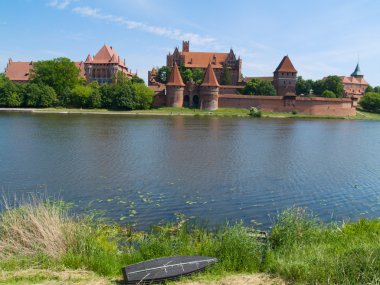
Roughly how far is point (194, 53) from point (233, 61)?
975 cm

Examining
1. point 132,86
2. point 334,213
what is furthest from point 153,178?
point 132,86

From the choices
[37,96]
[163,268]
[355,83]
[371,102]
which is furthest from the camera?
[355,83]

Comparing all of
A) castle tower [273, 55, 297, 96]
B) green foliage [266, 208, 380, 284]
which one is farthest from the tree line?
green foliage [266, 208, 380, 284]

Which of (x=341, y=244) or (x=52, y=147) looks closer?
(x=341, y=244)

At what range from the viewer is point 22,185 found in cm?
1238

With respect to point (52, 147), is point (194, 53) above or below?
above

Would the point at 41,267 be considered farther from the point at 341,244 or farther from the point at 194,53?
the point at 194,53

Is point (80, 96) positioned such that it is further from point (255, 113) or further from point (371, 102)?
point (371, 102)

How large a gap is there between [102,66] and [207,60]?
24158mm

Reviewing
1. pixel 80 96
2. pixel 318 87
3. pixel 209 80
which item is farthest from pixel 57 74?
pixel 318 87

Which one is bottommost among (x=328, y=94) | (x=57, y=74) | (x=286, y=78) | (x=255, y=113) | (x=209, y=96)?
(x=255, y=113)

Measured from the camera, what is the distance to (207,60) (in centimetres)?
8388

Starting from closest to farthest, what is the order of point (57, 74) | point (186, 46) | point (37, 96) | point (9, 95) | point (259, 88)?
point (9, 95), point (37, 96), point (57, 74), point (259, 88), point (186, 46)

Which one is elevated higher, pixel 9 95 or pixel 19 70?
pixel 19 70
